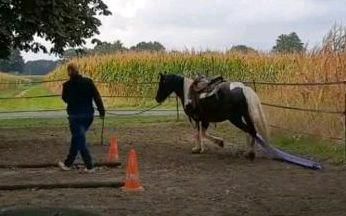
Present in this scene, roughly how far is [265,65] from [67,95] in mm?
22859

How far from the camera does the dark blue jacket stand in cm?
1034

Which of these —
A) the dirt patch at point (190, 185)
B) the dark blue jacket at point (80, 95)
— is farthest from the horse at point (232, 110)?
the dark blue jacket at point (80, 95)

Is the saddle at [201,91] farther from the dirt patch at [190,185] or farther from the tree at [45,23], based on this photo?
the tree at [45,23]

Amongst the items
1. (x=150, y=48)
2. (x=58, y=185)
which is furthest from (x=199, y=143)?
(x=150, y=48)

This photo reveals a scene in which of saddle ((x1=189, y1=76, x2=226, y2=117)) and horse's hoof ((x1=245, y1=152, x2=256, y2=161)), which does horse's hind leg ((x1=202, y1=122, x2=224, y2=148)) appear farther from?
horse's hoof ((x1=245, y1=152, x2=256, y2=161))

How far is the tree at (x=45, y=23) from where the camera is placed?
13.5 m

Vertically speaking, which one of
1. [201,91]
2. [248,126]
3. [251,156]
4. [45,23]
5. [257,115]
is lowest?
[251,156]

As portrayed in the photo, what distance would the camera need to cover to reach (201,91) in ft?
41.2

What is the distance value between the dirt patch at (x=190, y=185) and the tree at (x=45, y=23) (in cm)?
248

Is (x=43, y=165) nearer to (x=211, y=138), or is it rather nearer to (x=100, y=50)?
(x=211, y=138)

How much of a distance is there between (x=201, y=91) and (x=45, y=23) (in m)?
3.91

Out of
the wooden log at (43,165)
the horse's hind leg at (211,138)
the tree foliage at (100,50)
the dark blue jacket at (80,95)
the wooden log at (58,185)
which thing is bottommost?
the wooden log at (43,165)

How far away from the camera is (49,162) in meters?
11.9

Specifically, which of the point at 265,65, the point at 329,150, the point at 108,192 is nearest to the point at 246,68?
the point at 265,65
